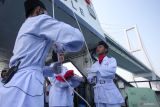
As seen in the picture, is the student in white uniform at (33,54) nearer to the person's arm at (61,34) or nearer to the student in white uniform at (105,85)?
the person's arm at (61,34)

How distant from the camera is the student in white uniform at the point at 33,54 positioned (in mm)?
761

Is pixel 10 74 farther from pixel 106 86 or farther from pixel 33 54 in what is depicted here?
pixel 106 86

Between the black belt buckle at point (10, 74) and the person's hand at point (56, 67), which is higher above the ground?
the person's hand at point (56, 67)

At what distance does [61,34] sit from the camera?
2.66 ft

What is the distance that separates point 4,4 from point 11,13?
0.21m

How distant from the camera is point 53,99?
2.16 m

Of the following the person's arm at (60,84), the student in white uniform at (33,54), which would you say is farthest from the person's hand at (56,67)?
the person's arm at (60,84)

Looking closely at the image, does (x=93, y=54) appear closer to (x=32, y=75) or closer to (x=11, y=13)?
(x=11, y=13)

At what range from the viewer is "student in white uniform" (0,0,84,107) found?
0.76 metres

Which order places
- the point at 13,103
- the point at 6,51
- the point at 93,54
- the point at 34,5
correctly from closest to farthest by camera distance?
the point at 13,103 → the point at 34,5 → the point at 6,51 → the point at 93,54

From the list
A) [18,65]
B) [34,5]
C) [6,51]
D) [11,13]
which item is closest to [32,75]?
[18,65]

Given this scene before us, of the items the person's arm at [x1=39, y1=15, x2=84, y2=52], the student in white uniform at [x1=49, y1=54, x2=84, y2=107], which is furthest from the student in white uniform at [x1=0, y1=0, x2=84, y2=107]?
the student in white uniform at [x1=49, y1=54, x2=84, y2=107]

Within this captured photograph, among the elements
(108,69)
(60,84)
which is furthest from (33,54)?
(60,84)

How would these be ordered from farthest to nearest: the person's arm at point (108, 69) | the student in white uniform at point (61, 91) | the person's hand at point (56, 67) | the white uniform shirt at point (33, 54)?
the student in white uniform at point (61, 91)
the person's arm at point (108, 69)
the person's hand at point (56, 67)
the white uniform shirt at point (33, 54)
